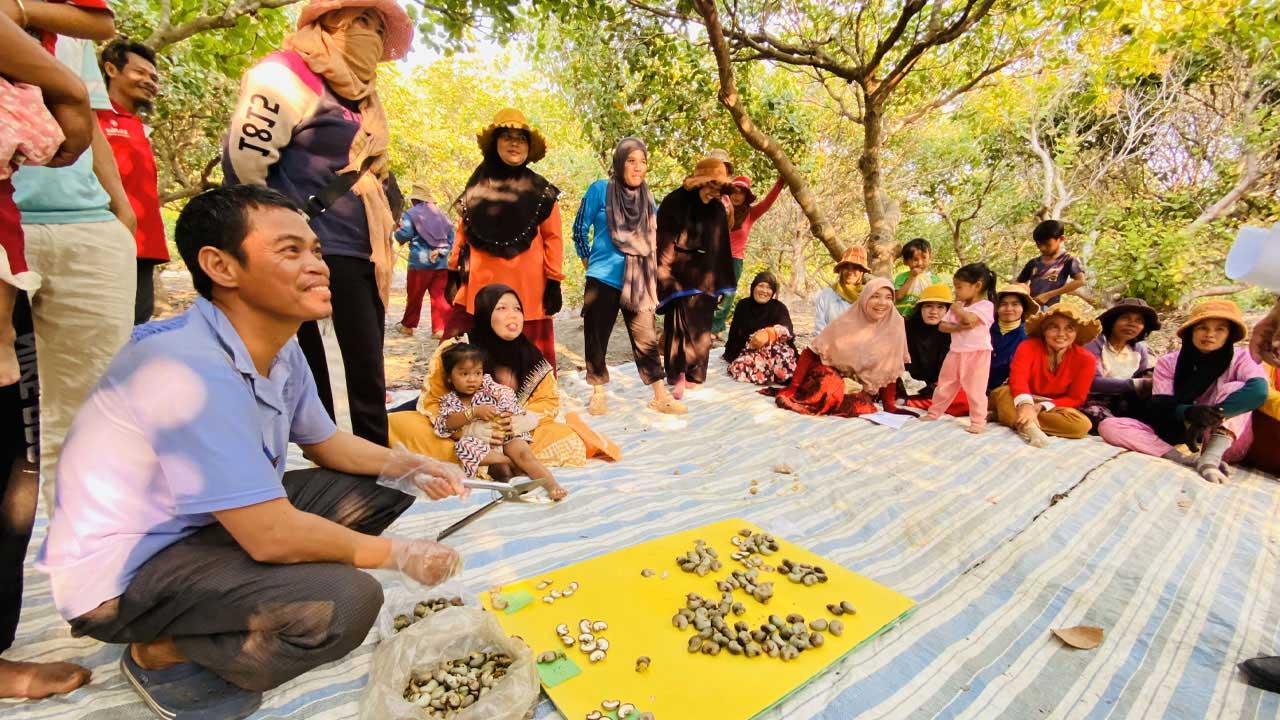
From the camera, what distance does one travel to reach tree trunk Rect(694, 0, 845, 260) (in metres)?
3.78

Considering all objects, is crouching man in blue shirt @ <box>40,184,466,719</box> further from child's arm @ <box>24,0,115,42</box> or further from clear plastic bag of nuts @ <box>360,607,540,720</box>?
Result: child's arm @ <box>24,0,115,42</box>

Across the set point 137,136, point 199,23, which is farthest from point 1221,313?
point 199,23

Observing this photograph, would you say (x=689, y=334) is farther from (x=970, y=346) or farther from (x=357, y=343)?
(x=357, y=343)

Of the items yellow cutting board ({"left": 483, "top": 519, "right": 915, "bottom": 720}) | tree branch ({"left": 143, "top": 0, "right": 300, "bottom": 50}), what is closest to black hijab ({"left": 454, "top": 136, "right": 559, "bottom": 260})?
tree branch ({"left": 143, "top": 0, "right": 300, "bottom": 50})

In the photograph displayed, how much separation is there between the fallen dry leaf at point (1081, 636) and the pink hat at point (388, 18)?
3.27 metres

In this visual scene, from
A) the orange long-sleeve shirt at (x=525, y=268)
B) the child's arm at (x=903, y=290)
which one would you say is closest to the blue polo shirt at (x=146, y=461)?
the orange long-sleeve shirt at (x=525, y=268)

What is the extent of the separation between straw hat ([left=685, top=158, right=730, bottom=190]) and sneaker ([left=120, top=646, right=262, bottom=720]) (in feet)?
12.3

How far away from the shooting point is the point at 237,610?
1.19 m

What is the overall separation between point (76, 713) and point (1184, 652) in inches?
119

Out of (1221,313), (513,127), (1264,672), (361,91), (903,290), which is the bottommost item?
(1264,672)

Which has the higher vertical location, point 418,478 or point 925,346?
point 925,346

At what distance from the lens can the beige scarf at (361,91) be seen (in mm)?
2092

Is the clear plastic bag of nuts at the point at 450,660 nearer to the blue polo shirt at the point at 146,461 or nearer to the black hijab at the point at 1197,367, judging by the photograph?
the blue polo shirt at the point at 146,461

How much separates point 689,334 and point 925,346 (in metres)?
2.02
